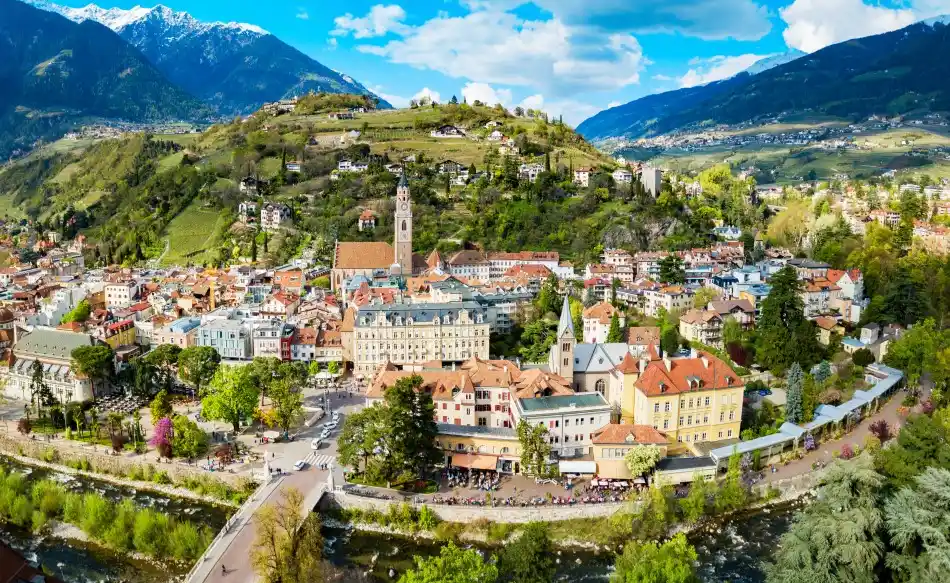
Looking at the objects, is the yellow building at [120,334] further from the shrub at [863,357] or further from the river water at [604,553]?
the shrub at [863,357]

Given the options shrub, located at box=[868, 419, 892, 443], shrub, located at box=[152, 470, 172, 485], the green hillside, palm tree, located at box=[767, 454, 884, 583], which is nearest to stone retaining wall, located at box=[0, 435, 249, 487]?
shrub, located at box=[152, 470, 172, 485]

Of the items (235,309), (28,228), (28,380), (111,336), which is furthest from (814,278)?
(28,228)

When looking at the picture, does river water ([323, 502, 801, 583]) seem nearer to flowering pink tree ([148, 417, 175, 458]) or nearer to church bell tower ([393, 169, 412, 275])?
flowering pink tree ([148, 417, 175, 458])

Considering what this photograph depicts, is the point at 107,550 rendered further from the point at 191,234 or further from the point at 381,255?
the point at 191,234

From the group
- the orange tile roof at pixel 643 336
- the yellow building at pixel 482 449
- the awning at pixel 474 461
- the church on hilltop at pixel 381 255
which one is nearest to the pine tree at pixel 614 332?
the orange tile roof at pixel 643 336

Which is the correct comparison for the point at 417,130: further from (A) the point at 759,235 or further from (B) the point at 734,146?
(B) the point at 734,146

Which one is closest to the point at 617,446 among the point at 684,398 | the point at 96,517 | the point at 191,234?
the point at 684,398
